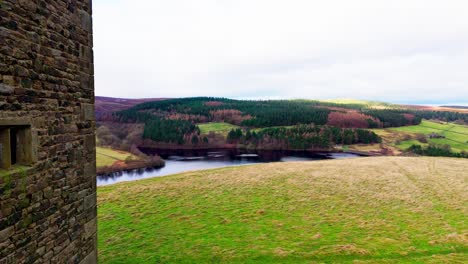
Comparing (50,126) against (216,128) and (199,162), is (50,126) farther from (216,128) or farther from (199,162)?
(216,128)

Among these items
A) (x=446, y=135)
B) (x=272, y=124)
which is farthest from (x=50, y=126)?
(x=272, y=124)

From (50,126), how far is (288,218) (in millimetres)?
15866

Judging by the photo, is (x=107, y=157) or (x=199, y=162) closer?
(x=107, y=157)

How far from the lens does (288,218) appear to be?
19594mm

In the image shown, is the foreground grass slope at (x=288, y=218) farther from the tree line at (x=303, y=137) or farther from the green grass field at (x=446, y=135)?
the tree line at (x=303, y=137)

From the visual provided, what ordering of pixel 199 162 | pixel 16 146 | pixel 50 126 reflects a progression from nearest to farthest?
pixel 16 146
pixel 50 126
pixel 199 162

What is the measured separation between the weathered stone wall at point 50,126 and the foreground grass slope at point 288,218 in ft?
24.0

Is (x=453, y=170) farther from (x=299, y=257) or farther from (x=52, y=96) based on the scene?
(x=52, y=96)

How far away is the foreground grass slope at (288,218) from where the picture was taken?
582 inches

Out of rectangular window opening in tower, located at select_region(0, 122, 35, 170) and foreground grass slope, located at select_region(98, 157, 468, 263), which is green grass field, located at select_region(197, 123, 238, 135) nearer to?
foreground grass slope, located at select_region(98, 157, 468, 263)

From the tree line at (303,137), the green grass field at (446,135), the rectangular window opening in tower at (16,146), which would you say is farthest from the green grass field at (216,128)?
the rectangular window opening in tower at (16,146)

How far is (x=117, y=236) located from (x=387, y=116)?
166226 mm

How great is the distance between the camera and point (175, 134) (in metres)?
130

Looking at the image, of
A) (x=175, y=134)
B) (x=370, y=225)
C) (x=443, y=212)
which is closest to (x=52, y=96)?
(x=370, y=225)
